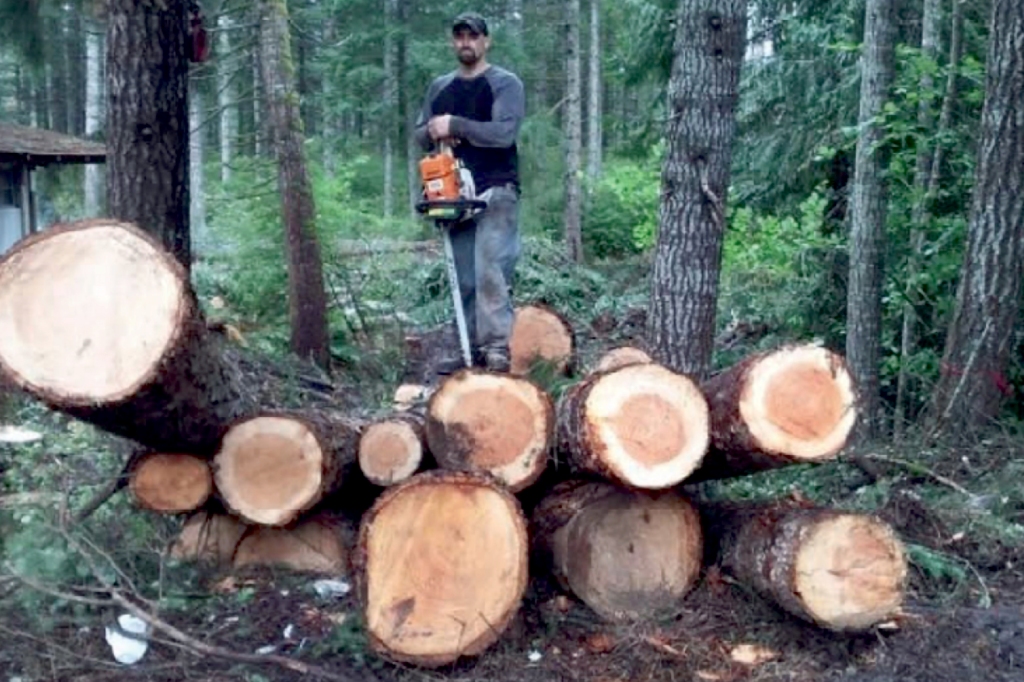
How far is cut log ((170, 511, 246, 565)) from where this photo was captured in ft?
16.7

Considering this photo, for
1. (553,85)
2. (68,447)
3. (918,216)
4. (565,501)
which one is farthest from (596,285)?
(553,85)

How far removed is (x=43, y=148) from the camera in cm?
1858

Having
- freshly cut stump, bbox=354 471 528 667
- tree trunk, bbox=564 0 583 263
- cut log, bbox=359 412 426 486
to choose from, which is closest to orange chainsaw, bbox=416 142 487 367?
cut log, bbox=359 412 426 486

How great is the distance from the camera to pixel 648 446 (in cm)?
422

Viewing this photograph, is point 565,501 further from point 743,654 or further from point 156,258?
point 156,258

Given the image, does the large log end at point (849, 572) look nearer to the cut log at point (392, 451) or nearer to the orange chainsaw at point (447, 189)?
the cut log at point (392, 451)

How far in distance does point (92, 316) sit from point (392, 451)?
1457mm

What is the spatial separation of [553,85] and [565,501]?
3165cm

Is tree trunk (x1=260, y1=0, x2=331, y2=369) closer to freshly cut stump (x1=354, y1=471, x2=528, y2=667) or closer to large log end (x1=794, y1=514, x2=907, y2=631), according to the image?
freshly cut stump (x1=354, y1=471, x2=528, y2=667)

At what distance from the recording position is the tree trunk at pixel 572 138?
809 inches

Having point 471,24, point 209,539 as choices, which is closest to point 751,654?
point 209,539

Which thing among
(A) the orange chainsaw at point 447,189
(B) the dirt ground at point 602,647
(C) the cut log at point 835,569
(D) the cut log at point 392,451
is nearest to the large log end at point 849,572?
(C) the cut log at point 835,569

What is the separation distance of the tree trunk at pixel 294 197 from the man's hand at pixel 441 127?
15.3 ft

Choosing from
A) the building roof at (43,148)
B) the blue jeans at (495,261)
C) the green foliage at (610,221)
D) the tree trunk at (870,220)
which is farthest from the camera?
the green foliage at (610,221)
